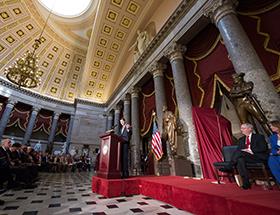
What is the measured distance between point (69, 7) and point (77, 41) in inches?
113

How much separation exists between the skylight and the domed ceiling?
26cm

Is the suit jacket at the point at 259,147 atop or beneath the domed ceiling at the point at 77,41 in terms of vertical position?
beneath

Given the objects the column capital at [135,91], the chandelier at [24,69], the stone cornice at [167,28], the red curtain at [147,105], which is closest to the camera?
the stone cornice at [167,28]

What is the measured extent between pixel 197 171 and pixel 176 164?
62 centimetres

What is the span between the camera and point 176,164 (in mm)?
4539

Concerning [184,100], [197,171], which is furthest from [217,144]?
[184,100]

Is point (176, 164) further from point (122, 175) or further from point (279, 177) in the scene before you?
point (279, 177)

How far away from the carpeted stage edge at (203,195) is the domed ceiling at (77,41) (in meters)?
9.75

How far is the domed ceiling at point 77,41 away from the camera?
10.5 metres

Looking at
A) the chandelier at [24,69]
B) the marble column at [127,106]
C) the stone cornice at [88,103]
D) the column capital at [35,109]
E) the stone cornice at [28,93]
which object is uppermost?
the stone cornice at [28,93]

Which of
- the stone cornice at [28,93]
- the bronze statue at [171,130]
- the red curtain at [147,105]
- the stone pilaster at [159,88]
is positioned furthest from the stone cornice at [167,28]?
the stone cornice at [28,93]

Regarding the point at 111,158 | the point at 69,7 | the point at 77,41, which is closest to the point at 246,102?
the point at 111,158

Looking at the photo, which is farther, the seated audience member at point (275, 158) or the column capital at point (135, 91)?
the column capital at point (135, 91)

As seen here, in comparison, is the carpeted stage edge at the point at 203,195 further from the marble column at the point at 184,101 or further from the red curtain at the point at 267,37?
the red curtain at the point at 267,37
